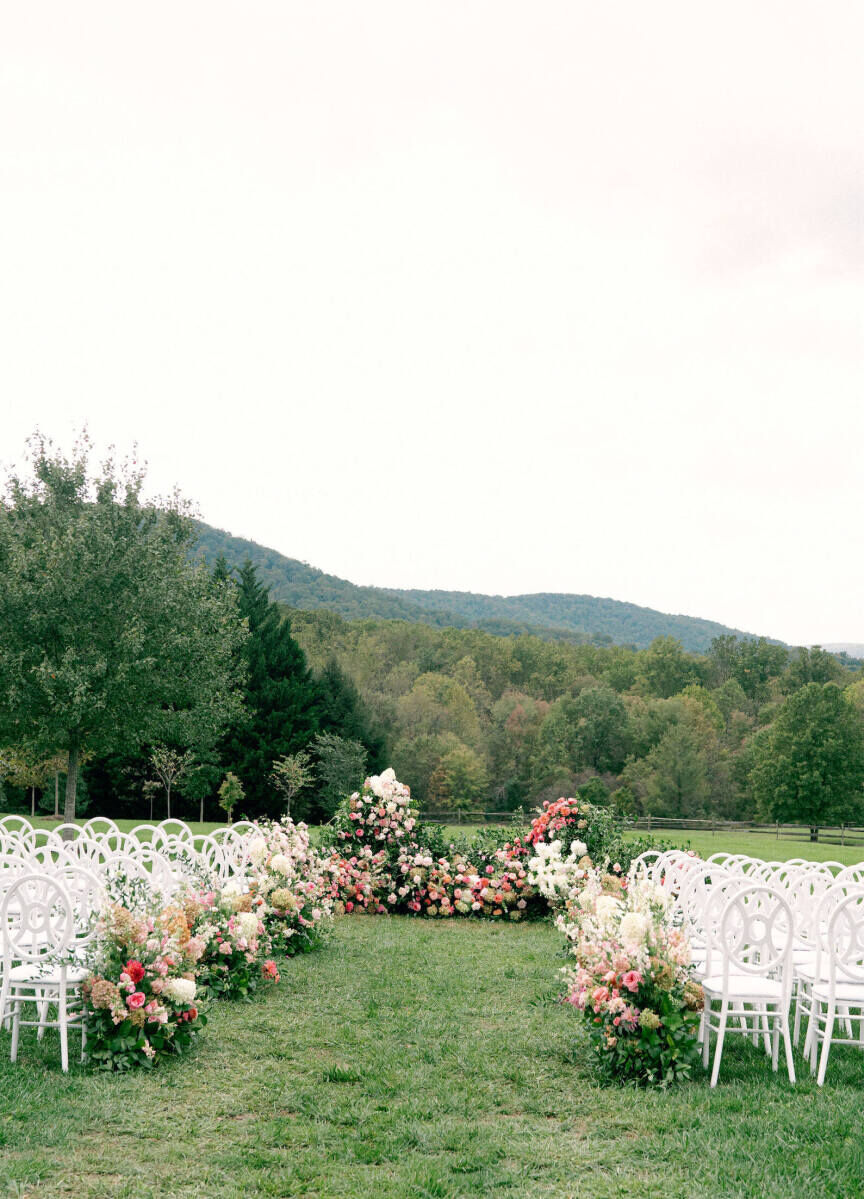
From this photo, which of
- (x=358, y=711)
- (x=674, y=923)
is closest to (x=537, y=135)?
(x=674, y=923)

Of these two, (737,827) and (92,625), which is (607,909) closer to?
(92,625)

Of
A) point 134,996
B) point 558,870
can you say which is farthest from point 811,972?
point 558,870

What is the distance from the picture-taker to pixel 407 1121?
175 inches

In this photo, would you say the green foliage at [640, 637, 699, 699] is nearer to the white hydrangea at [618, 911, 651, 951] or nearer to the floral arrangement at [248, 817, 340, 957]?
the floral arrangement at [248, 817, 340, 957]

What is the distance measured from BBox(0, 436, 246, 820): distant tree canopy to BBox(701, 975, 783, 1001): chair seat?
12.5 meters

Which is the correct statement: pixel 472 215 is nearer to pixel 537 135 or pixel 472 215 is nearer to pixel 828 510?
pixel 537 135

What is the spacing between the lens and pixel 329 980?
784 centimetres

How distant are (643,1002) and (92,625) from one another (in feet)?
44.7

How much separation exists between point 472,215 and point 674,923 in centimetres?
962

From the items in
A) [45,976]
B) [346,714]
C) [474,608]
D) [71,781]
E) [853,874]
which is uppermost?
[474,608]

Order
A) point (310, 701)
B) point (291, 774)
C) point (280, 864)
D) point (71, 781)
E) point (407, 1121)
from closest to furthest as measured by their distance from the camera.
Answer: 1. point (407, 1121)
2. point (280, 864)
3. point (71, 781)
4. point (291, 774)
5. point (310, 701)

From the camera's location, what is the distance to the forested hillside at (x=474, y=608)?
69.0 m

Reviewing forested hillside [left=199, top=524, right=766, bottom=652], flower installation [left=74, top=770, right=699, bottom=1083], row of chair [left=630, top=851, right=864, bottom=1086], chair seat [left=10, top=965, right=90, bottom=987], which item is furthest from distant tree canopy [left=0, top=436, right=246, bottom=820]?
forested hillside [left=199, top=524, right=766, bottom=652]

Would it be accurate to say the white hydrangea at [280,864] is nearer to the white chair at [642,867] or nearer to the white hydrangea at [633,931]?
the white chair at [642,867]
